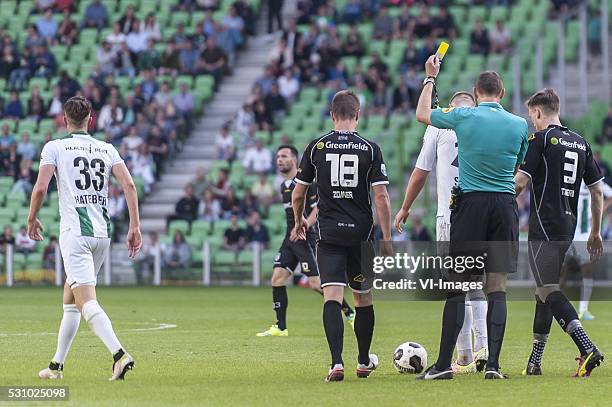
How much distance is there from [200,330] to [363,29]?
1793 cm

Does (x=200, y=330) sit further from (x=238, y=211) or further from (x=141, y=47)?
(x=141, y=47)

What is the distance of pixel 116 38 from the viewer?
1425 inches

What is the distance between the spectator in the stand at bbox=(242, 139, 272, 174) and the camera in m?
31.3

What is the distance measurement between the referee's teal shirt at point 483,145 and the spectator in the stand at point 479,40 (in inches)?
828

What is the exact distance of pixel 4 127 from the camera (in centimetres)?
3350

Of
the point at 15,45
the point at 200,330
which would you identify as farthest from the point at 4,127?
the point at 200,330

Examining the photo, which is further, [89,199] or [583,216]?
[583,216]

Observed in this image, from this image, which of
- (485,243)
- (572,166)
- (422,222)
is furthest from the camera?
(422,222)

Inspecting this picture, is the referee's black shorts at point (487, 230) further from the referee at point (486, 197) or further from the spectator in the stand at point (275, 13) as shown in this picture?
the spectator in the stand at point (275, 13)

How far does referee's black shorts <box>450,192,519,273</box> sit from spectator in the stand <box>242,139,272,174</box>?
2033 centimetres

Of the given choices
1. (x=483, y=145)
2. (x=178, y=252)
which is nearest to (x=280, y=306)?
(x=483, y=145)

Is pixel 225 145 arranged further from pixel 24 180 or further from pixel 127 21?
pixel 127 21

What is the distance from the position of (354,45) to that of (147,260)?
7399 millimetres

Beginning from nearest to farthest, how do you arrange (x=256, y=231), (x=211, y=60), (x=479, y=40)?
(x=256, y=231) → (x=479, y=40) → (x=211, y=60)
